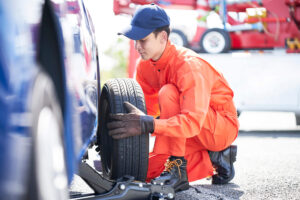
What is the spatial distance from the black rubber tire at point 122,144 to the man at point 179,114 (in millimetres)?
46

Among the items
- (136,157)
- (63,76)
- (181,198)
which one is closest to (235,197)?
(181,198)

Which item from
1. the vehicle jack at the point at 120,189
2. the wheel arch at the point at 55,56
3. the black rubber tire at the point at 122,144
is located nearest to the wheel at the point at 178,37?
the black rubber tire at the point at 122,144

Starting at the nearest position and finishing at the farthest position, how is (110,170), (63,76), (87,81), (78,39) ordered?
(63,76) → (78,39) → (87,81) → (110,170)

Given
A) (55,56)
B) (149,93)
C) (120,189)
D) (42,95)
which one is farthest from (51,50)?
(149,93)

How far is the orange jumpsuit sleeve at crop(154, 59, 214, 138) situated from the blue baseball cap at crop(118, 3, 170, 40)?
285 mm

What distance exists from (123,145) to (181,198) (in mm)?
552

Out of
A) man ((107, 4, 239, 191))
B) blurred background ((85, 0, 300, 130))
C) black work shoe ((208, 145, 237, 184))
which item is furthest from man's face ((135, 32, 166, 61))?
blurred background ((85, 0, 300, 130))

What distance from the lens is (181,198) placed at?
8.45 ft

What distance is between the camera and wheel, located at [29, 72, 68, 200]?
1128mm

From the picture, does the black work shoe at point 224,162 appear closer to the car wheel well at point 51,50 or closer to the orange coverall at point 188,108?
the orange coverall at point 188,108

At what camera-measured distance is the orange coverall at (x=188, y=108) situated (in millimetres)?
2518

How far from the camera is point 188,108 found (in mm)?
2521

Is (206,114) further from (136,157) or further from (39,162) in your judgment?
(39,162)

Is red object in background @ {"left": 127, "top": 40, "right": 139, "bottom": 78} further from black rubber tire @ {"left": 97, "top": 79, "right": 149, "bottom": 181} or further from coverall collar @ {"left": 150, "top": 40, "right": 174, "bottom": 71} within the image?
black rubber tire @ {"left": 97, "top": 79, "right": 149, "bottom": 181}
